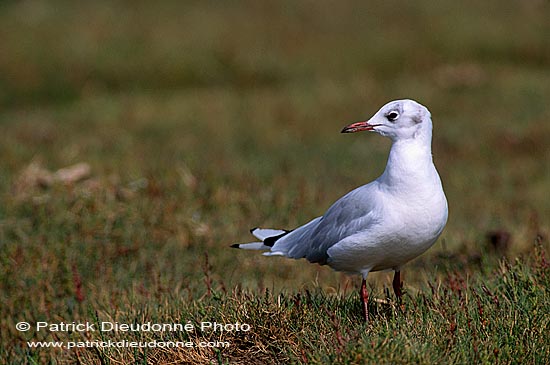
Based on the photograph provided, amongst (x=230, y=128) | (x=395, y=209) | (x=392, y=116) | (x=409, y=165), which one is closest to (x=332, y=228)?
(x=395, y=209)

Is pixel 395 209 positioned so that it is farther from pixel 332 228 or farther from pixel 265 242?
pixel 265 242

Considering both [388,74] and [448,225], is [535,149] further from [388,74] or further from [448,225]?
[388,74]

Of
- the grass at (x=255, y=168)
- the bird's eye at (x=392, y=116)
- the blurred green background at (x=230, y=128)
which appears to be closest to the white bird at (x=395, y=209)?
the bird's eye at (x=392, y=116)

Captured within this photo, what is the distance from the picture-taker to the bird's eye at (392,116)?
3.97 metres

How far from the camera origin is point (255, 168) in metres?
9.72

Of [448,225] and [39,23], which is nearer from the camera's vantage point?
[448,225]

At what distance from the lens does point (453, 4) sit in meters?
21.1

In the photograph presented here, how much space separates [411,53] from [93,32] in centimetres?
790

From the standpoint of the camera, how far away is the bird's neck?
386 cm

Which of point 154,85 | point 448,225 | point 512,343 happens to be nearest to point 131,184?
point 448,225

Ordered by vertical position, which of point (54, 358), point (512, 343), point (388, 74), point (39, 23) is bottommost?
point (54, 358)

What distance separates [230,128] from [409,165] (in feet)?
30.7

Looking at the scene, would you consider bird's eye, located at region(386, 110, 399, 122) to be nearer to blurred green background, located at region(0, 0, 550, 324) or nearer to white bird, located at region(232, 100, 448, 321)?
white bird, located at region(232, 100, 448, 321)

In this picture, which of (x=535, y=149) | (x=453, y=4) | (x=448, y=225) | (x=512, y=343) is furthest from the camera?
(x=453, y=4)
